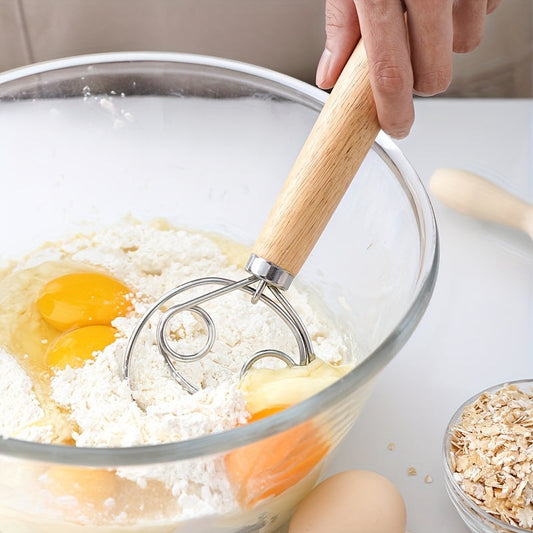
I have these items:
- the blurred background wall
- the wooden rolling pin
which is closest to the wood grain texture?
the wooden rolling pin

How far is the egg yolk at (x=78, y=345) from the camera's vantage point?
0.90 metres

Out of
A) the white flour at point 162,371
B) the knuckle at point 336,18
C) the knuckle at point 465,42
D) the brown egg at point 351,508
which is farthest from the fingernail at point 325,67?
the brown egg at point 351,508

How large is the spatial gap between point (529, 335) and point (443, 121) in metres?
0.49

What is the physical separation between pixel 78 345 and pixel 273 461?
13.5 inches

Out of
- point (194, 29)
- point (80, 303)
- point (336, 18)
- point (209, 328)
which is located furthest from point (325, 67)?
point (194, 29)

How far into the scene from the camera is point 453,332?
3.44 feet

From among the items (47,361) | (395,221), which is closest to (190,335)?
(47,361)

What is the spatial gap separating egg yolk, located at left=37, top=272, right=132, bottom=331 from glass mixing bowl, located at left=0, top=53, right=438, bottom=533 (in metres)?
0.13

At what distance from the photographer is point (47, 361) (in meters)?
0.93

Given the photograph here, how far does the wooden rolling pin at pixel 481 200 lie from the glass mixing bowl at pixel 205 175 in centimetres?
26

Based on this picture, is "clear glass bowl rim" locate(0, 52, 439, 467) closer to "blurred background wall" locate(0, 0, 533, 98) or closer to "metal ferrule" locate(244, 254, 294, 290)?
"metal ferrule" locate(244, 254, 294, 290)

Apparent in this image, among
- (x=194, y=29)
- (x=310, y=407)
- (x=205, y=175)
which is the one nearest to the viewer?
(x=310, y=407)

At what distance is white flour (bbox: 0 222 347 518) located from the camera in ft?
2.26

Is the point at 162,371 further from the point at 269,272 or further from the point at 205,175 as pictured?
the point at 205,175
